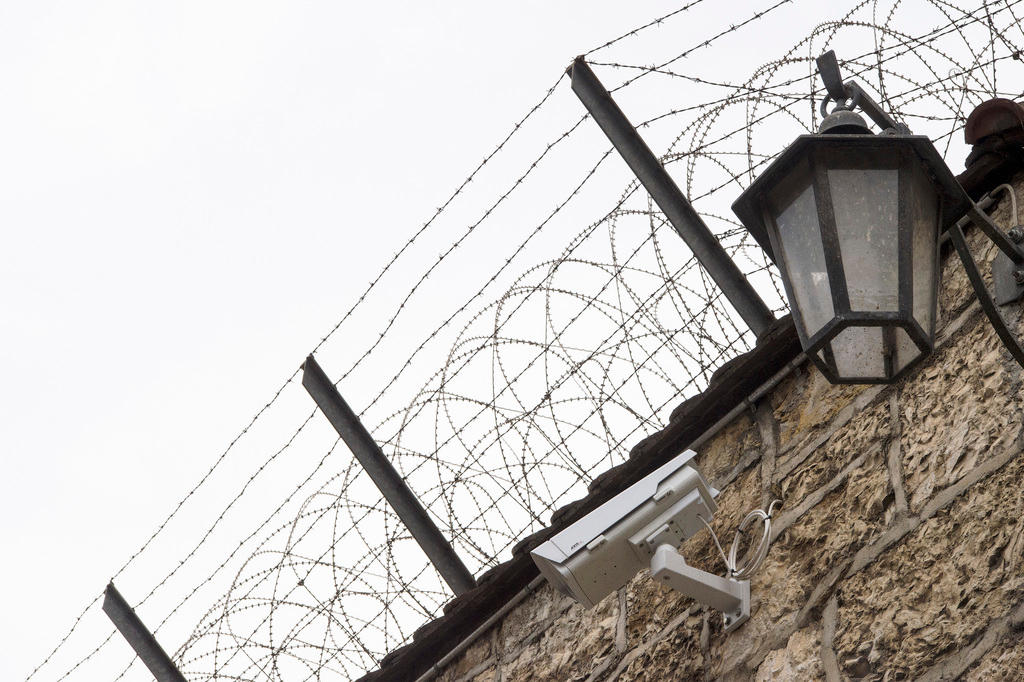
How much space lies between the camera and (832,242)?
2.21m

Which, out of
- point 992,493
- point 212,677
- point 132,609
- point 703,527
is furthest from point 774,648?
point 132,609

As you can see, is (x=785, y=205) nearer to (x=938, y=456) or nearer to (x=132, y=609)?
(x=938, y=456)

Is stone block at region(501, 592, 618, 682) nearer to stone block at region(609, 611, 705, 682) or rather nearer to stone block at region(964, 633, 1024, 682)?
stone block at region(609, 611, 705, 682)

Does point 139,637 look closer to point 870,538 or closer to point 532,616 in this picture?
point 532,616

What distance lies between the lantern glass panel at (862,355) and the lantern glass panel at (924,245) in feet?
0.31

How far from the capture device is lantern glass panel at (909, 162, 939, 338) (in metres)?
2.23

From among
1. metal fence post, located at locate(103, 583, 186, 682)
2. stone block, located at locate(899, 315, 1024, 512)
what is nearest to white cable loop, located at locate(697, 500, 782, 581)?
stone block, located at locate(899, 315, 1024, 512)

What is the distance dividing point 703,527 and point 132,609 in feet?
7.15

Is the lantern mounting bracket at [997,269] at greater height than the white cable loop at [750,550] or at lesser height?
greater

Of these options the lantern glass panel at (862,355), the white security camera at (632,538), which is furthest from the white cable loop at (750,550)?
the lantern glass panel at (862,355)

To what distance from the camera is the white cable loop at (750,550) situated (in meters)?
3.03

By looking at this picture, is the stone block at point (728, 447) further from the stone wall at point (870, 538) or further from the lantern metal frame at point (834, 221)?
the lantern metal frame at point (834, 221)

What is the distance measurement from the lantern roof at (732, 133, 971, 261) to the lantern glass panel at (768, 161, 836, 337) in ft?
0.08

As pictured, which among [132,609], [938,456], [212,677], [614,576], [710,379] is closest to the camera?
[938,456]
